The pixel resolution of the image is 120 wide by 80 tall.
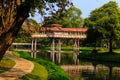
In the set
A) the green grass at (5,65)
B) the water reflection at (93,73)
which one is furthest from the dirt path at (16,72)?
the water reflection at (93,73)

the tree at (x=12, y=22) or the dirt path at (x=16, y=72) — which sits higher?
the tree at (x=12, y=22)

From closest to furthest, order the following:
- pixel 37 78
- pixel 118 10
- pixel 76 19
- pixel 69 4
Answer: pixel 69 4 → pixel 37 78 → pixel 118 10 → pixel 76 19

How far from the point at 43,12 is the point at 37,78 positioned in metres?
9.22

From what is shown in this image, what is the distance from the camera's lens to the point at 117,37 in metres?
69.9

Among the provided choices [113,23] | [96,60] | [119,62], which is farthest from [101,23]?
[119,62]

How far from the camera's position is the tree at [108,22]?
69.5 m

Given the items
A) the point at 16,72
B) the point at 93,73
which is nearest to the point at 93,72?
the point at 93,73

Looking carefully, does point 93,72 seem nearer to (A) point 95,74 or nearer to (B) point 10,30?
(A) point 95,74

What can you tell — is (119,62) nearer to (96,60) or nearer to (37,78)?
(96,60)

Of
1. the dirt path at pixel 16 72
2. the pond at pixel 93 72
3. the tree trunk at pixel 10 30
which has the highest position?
the tree trunk at pixel 10 30

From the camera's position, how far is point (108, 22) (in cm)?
7069

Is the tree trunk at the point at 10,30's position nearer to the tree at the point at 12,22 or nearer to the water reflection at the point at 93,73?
the tree at the point at 12,22

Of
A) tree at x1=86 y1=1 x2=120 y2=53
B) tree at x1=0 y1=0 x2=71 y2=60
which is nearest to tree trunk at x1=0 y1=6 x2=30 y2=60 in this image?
tree at x1=0 y1=0 x2=71 y2=60

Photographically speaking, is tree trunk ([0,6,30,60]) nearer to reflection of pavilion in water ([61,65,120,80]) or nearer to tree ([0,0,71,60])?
tree ([0,0,71,60])
